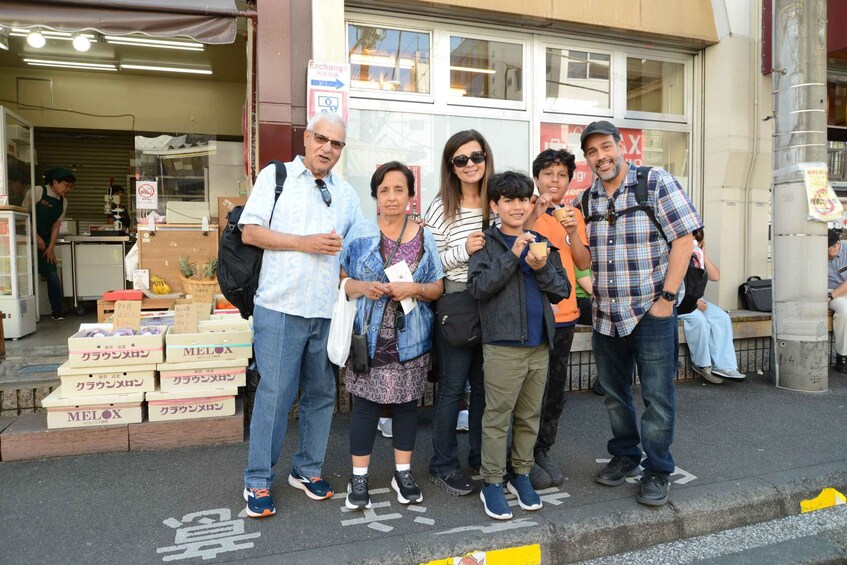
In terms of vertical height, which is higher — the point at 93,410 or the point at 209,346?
the point at 209,346

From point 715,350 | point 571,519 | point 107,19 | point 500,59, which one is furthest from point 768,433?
point 107,19

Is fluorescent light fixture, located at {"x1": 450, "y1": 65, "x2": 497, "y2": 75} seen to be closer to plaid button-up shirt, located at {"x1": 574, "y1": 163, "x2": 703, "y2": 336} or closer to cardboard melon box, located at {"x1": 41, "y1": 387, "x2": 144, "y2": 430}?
plaid button-up shirt, located at {"x1": 574, "y1": 163, "x2": 703, "y2": 336}

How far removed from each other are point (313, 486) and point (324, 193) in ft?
5.51

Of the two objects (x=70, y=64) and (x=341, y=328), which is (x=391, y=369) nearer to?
(x=341, y=328)

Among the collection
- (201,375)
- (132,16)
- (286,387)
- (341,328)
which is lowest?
(201,375)

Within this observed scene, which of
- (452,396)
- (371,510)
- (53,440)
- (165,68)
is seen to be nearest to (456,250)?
(452,396)

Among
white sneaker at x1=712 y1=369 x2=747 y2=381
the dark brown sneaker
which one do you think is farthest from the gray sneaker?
the dark brown sneaker

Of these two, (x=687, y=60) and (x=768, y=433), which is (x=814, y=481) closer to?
(x=768, y=433)

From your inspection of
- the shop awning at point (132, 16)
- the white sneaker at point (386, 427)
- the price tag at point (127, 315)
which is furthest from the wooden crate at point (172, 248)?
the white sneaker at point (386, 427)

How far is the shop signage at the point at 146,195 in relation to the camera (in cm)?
656

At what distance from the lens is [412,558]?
271cm

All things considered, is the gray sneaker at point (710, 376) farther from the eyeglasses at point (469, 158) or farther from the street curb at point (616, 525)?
the eyeglasses at point (469, 158)

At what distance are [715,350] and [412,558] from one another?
4334 mm

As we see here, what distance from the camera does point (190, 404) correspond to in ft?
13.3
